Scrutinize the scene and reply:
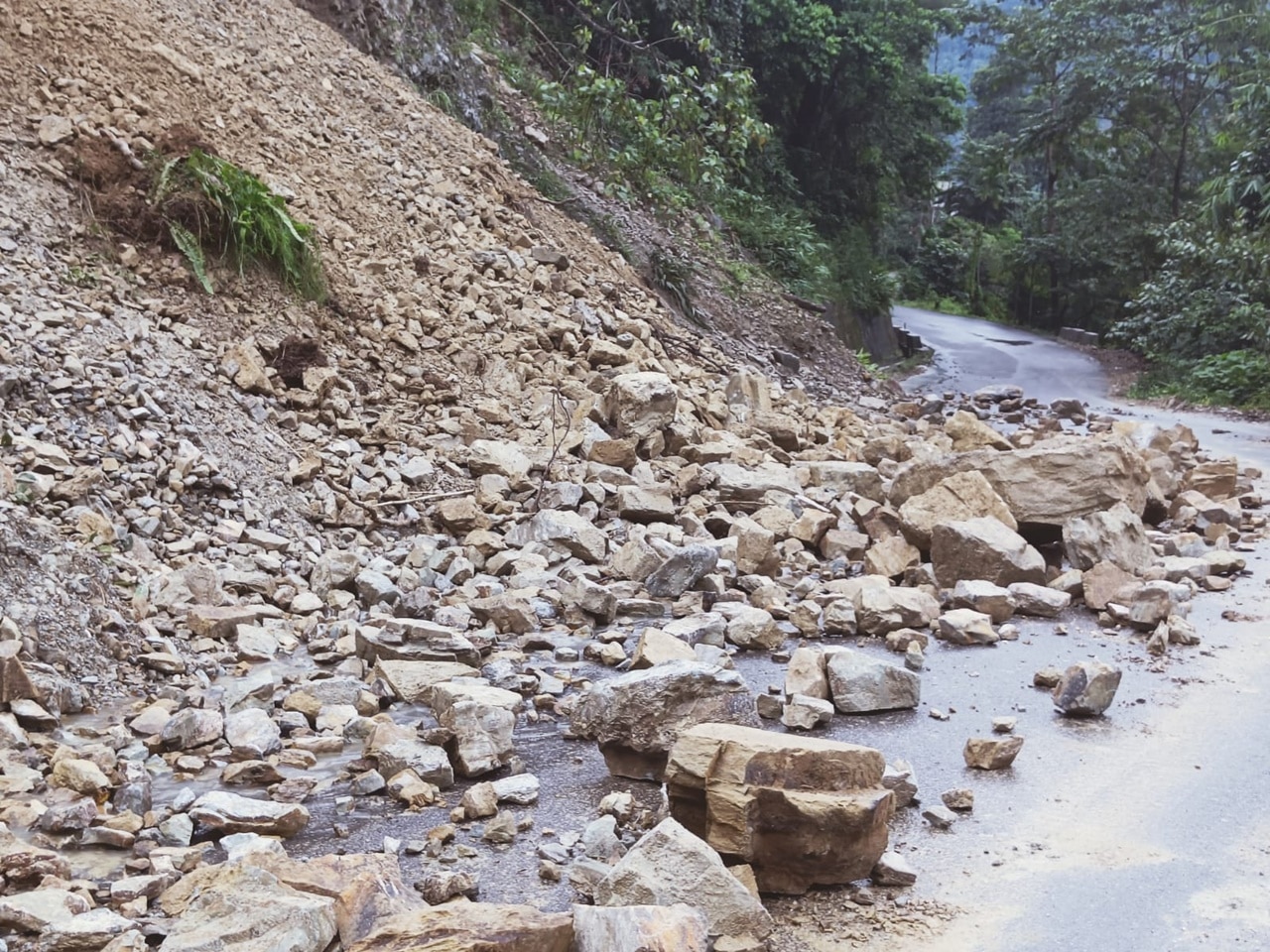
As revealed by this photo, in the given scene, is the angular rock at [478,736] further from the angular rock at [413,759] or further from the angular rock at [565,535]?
the angular rock at [565,535]

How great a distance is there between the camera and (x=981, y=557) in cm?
584

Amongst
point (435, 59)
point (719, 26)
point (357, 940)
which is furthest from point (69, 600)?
point (719, 26)

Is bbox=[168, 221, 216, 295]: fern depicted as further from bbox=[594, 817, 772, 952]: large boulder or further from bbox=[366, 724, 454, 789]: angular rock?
bbox=[594, 817, 772, 952]: large boulder

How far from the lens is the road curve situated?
1789 centimetres

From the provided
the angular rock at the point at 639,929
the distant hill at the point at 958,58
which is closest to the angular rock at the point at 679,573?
the angular rock at the point at 639,929

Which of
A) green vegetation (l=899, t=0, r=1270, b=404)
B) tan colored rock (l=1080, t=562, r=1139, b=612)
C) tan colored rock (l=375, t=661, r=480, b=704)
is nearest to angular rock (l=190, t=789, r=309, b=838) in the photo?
tan colored rock (l=375, t=661, r=480, b=704)

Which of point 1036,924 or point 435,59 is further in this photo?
point 435,59

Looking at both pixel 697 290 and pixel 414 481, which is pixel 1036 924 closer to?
pixel 414 481

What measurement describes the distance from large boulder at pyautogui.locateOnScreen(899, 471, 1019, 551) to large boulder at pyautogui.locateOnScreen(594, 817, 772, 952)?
393cm

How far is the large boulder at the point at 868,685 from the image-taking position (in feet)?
13.8

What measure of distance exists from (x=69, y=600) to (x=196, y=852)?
161 cm

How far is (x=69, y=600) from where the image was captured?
4.07m

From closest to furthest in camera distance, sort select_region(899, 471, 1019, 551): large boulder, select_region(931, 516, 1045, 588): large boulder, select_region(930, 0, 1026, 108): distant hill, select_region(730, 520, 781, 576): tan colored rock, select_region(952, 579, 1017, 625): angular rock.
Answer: select_region(952, 579, 1017, 625): angular rock < select_region(931, 516, 1045, 588): large boulder < select_region(730, 520, 781, 576): tan colored rock < select_region(899, 471, 1019, 551): large boulder < select_region(930, 0, 1026, 108): distant hill

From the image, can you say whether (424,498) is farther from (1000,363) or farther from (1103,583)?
(1000,363)
